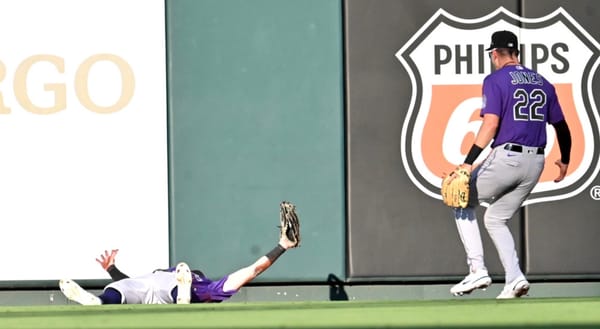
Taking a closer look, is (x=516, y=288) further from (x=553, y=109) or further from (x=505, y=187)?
(x=553, y=109)

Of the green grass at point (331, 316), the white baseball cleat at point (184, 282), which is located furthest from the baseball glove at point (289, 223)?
the green grass at point (331, 316)

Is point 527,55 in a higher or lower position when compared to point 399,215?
higher

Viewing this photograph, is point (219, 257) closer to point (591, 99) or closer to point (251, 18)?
point (251, 18)

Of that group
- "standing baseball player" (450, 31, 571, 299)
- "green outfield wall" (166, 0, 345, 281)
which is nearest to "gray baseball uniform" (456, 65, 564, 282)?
"standing baseball player" (450, 31, 571, 299)

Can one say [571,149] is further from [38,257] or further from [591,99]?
[38,257]

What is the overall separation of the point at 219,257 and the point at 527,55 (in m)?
2.70

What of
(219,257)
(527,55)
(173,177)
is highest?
(527,55)

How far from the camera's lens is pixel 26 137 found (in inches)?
369

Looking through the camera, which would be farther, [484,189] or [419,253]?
[419,253]

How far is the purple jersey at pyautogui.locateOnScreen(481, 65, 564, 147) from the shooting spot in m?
8.19

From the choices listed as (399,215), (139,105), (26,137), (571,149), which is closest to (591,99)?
(571,149)

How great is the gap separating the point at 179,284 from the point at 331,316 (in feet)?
8.44

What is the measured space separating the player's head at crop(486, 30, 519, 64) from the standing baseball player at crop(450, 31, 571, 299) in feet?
0.48

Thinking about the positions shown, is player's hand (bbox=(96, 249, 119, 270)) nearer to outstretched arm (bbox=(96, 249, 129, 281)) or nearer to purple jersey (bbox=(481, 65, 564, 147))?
outstretched arm (bbox=(96, 249, 129, 281))
